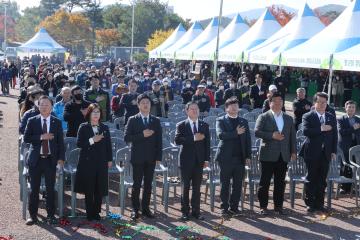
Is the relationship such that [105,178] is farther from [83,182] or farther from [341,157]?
[341,157]

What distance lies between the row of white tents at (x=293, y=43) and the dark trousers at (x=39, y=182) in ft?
35.6

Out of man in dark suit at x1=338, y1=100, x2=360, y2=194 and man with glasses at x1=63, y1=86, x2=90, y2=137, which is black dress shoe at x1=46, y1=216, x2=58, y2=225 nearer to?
man with glasses at x1=63, y1=86, x2=90, y2=137

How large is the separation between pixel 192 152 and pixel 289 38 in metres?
16.2

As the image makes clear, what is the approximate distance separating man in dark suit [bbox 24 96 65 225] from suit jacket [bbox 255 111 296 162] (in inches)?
115

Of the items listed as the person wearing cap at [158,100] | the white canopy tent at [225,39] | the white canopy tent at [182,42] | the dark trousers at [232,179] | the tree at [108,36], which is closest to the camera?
the dark trousers at [232,179]

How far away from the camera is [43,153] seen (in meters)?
7.58

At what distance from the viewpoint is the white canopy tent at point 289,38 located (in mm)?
22531

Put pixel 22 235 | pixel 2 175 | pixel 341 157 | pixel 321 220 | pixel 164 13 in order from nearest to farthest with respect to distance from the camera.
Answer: pixel 22 235
pixel 321 220
pixel 341 157
pixel 2 175
pixel 164 13

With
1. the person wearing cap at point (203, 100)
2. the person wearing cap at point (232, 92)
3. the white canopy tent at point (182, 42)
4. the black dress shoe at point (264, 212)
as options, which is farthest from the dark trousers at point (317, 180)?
the white canopy tent at point (182, 42)

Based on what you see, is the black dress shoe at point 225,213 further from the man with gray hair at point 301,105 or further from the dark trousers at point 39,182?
the man with gray hair at point 301,105

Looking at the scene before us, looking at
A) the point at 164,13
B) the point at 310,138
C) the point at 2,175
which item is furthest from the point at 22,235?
the point at 164,13

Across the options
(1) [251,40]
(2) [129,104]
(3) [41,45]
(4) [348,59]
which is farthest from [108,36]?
(2) [129,104]

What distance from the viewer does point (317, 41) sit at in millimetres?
19375

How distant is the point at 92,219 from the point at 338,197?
4.36 metres
